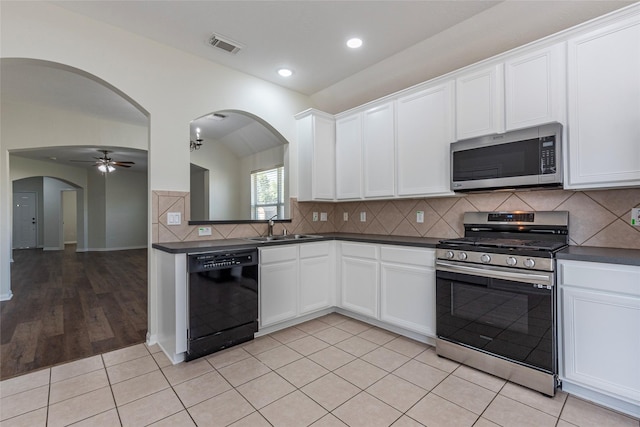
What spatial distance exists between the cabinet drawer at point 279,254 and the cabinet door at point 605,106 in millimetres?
2301

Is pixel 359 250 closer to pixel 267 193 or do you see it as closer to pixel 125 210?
pixel 267 193

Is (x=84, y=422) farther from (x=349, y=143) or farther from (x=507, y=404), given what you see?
(x=349, y=143)

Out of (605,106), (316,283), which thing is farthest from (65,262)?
(605,106)

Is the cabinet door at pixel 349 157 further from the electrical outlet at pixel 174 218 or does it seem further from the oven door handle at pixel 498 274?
the electrical outlet at pixel 174 218

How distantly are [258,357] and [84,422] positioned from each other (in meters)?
1.12

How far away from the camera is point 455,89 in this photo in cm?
263

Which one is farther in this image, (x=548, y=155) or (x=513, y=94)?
(x=513, y=94)

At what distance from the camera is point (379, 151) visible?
3.25 m

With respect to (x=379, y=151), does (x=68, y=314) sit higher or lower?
lower

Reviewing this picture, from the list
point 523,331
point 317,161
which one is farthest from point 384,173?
point 523,331

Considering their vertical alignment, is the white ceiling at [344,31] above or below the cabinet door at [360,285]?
above

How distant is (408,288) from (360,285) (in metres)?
0.57

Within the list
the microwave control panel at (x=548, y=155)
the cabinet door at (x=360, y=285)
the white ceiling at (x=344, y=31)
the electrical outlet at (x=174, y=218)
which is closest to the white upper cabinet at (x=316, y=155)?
the white ceiling at (x=344, y=31)

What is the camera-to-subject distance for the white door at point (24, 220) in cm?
1020
